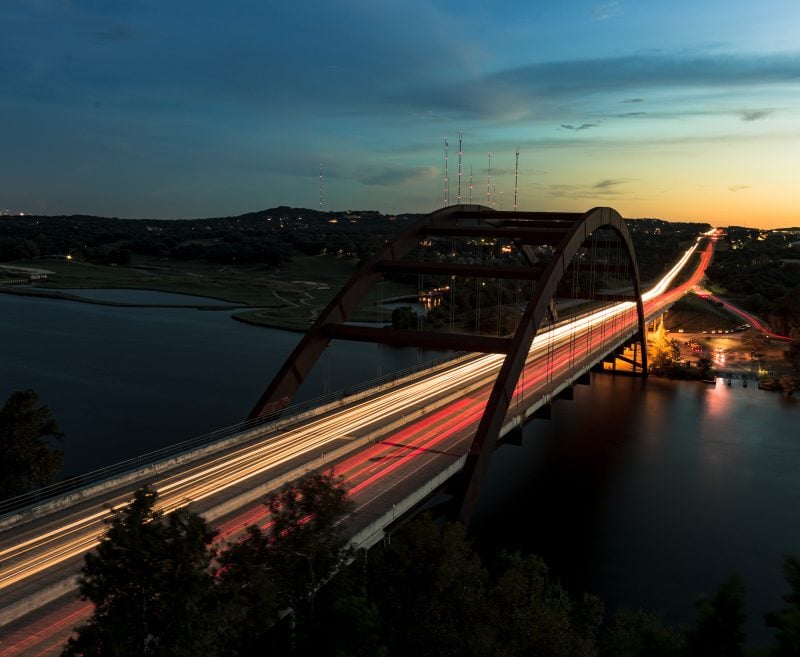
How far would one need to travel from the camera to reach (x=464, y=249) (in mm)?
179875

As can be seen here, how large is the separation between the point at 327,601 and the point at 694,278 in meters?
139

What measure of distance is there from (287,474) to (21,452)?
434 inches

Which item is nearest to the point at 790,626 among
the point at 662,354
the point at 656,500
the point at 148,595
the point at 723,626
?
the point at 723,626

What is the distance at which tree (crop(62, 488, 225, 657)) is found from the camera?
845cm

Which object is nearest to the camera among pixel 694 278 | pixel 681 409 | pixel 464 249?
pixel 681 409

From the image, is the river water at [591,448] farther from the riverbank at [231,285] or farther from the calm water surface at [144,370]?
the riverbank at [231,285]

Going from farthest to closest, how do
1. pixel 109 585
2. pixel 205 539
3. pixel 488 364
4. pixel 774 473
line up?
pixel 488 364, pixel 774 473, pixel 205 539, pixel 109 585

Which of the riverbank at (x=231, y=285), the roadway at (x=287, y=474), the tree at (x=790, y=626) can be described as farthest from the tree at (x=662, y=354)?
the tree at (x=790, y=626)

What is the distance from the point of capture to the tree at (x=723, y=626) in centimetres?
817

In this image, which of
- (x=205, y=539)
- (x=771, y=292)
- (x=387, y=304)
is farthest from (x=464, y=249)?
(x=205, y=539)

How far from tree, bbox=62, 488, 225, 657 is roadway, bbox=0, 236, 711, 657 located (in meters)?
3.34

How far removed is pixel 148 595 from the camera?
29.1 feet

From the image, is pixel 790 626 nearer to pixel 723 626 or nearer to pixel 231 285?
pixel 723 626

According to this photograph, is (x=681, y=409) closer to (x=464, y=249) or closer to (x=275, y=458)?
(x=275, y=458)
